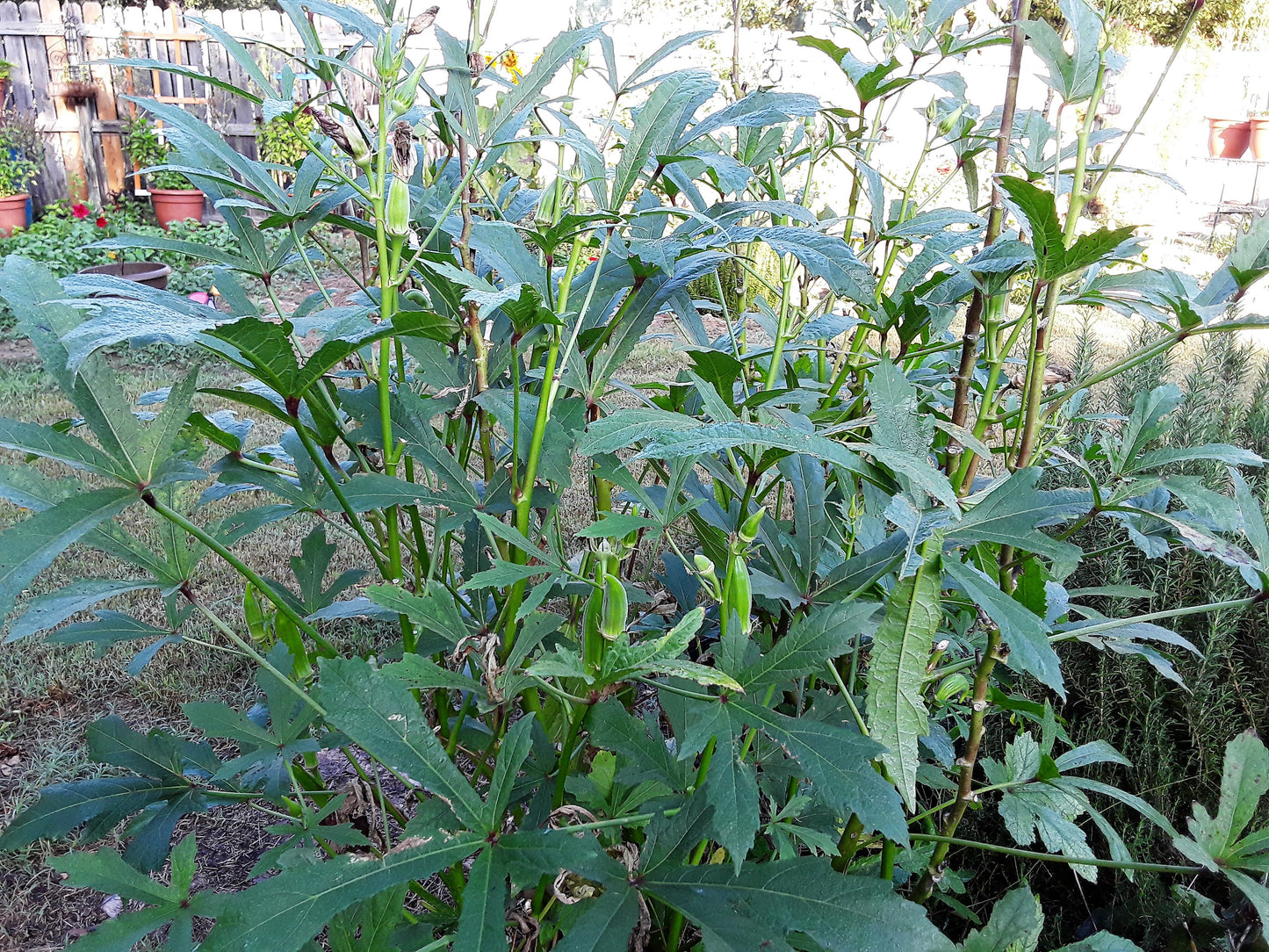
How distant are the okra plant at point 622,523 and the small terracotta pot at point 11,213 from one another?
7.08m

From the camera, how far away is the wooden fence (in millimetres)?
7492

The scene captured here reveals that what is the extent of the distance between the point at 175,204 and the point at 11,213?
1157 millimetres

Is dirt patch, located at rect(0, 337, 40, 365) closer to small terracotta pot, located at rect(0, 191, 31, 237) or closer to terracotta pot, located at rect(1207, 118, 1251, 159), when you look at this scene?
small terracotta pot, located at rect(0, 191, 31, 237)

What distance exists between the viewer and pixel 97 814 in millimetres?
1199

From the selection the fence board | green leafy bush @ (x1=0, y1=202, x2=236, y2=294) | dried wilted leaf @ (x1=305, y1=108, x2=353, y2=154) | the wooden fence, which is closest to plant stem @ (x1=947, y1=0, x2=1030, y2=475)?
dried wilted leaf @ (x1=305, y1=108, x2=353, y2=154)

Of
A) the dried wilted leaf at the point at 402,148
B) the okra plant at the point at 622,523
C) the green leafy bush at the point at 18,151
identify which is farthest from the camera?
the green leafy bush at the point at 18,151

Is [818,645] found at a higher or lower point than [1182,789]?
higher

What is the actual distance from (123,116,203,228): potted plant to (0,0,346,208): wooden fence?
0.94 ft

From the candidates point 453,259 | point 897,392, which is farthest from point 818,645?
point 453,259

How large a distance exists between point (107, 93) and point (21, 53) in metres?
0.66

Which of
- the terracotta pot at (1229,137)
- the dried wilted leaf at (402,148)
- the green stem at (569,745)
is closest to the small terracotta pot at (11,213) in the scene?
the dried wilted leaf at (402,148)

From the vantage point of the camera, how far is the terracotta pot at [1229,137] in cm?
1018

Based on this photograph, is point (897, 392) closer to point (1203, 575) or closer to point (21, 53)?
point (1203, 575)

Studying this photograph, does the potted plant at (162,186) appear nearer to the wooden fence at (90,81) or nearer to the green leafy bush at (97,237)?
the green leafy bush at (97,237)
